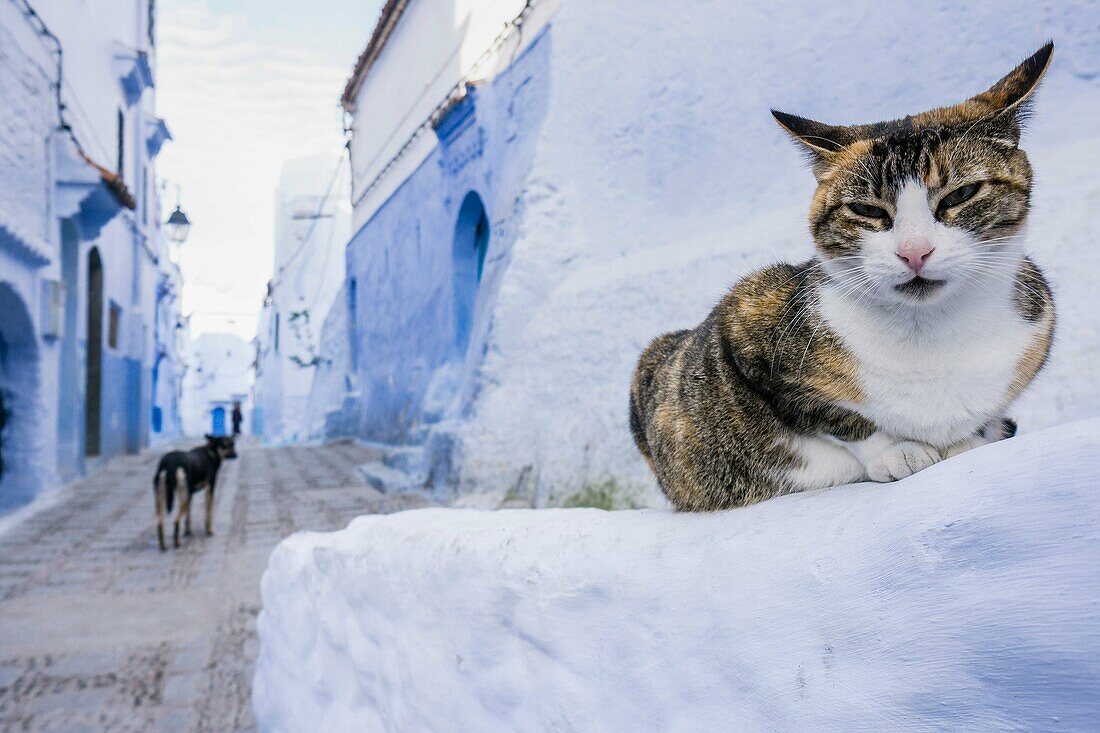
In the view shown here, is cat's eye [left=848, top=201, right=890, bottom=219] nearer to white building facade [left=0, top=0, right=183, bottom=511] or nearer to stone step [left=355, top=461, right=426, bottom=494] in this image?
stone step [left=355, top=461, right=426, bottom=494]

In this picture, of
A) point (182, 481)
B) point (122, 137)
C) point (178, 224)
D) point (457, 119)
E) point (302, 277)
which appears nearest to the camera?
point (182, 481)

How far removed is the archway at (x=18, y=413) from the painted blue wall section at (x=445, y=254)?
4663mm

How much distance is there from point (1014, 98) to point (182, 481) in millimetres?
7448

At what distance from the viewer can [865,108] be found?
4988 mm

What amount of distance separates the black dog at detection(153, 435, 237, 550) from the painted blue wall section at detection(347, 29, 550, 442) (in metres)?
2.69

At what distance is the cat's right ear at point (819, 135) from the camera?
56.3 inches

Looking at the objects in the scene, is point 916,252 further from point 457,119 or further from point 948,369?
point 457,119

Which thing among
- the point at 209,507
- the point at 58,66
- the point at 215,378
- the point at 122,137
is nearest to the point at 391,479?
the point at 209,507

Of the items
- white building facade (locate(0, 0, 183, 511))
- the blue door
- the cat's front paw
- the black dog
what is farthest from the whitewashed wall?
the blue door

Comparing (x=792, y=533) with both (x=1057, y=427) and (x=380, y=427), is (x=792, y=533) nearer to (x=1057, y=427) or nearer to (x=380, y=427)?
(x=1057, y=427)

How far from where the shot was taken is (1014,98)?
4.15 ft

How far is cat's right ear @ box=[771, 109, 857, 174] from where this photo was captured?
1430 mm

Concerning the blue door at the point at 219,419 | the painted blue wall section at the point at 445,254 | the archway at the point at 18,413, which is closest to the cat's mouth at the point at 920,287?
the painted blue wall section at the point at 445,254

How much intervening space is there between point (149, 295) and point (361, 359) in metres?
6.82
